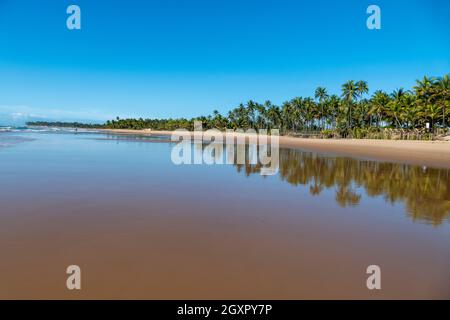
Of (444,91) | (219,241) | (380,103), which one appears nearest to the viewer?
(219,241)

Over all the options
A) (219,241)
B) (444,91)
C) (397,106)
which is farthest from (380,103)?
(219,241)

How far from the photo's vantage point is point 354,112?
3182 inches

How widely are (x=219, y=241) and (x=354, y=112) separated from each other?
3282 inches

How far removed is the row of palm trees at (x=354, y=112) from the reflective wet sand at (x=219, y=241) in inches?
1983

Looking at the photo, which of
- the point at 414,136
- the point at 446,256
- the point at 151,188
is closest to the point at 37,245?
the point at 151,188

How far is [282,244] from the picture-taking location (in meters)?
5.92

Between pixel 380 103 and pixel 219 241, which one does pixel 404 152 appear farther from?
pixel 380 103

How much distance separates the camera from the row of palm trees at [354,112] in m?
56.9

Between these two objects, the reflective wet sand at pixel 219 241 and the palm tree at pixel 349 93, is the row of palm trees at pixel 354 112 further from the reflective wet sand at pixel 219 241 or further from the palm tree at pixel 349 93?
the reflective wet sand at pixel 219 241
